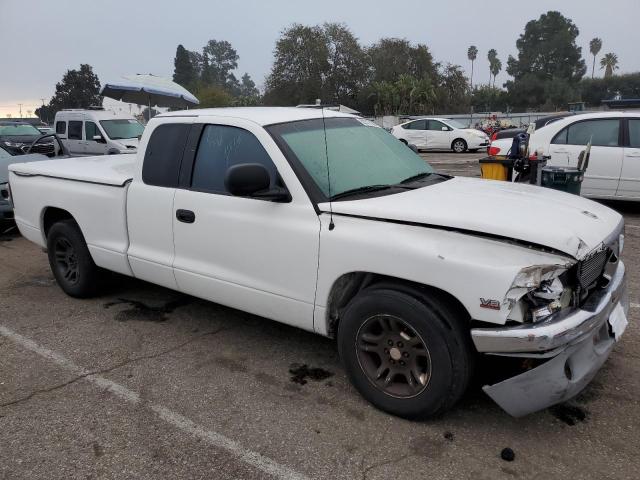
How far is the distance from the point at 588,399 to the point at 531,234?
125 centimetres

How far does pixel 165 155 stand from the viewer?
161 inches

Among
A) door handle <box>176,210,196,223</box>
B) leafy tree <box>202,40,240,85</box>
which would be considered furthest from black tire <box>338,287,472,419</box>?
leafy tree <box>202,40,240,85</box>

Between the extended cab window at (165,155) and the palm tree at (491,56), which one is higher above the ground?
the palm tree at (491,56)

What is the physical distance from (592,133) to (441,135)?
13.6m

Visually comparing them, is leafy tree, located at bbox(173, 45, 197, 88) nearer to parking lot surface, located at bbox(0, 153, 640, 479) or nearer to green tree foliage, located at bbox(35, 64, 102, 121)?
green tree foliage, located at bbox(35, 64, 102, 121)

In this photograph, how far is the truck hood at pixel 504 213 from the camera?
2.67 metres

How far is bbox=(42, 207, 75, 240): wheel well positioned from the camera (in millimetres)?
5134

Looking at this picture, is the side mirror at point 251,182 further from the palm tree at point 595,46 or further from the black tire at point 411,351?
the palm tree at point 595,46

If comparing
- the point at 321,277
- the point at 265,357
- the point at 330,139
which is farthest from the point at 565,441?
the point at 330,139

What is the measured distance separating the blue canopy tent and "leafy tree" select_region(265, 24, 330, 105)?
36166 mm

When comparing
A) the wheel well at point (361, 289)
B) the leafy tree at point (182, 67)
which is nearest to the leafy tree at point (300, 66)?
the wheel well at point (361, 289)

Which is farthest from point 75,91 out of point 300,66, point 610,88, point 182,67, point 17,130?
point 610,88

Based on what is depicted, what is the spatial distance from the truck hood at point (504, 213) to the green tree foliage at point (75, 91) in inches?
3192

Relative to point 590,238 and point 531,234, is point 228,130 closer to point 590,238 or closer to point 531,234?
point 531,234
